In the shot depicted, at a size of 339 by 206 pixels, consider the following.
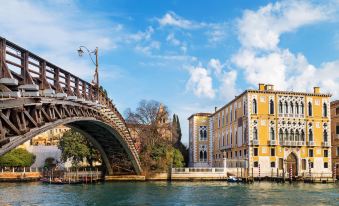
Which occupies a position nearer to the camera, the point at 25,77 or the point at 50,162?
the point at 25,77

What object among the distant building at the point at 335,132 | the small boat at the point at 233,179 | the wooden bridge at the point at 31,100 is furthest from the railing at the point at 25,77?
the distant building at the point at 335,132

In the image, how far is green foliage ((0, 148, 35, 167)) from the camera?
52562 mm

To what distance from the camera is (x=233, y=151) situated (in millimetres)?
48344

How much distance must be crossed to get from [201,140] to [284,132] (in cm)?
1820

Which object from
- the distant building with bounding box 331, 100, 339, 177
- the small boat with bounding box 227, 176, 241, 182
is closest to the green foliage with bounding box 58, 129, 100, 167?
the small boat with bounding box 227, 176, 241, 182

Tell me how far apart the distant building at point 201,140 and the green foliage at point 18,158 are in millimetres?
21176

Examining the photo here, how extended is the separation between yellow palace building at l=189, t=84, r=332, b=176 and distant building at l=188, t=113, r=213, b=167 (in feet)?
48.0

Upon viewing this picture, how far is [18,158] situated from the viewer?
54.1 m

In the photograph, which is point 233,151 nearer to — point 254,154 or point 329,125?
point 254,154

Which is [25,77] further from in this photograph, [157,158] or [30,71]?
[157,158]

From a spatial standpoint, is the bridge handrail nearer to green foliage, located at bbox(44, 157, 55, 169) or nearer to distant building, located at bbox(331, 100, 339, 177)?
→ distant building, located at bbox(331, 100, 339, 177)

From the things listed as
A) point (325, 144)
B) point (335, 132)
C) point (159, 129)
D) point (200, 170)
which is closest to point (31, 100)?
point (200, 170)

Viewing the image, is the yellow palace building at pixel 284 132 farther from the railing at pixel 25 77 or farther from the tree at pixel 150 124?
the railing at pixel 25 77

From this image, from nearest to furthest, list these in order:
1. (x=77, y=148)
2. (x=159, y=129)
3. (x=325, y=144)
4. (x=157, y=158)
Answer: (x=157, y=158)
(x=325, y=144)
(x=159, y=129)
(x=77, y=148)
